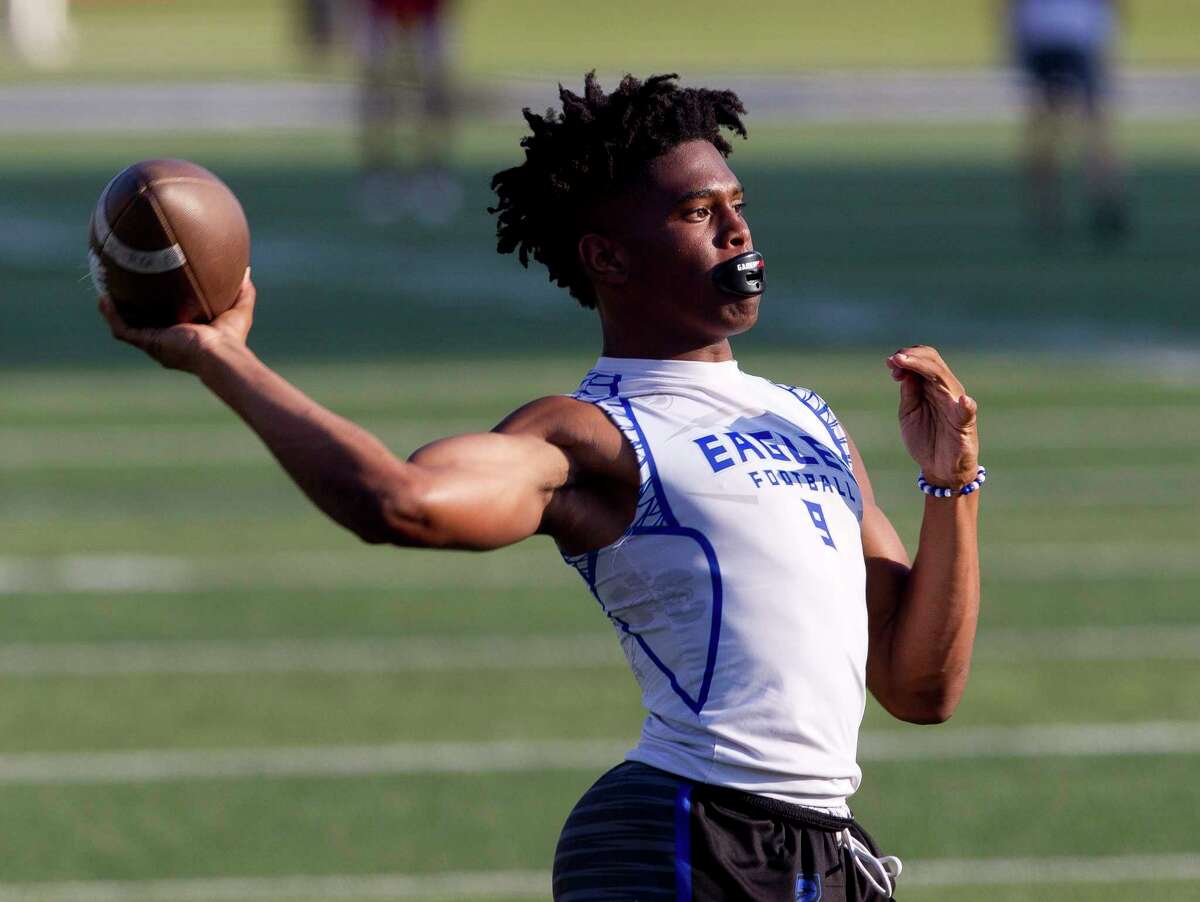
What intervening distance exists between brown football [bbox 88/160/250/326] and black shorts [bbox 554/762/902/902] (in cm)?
89

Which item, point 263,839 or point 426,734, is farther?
point 426,734

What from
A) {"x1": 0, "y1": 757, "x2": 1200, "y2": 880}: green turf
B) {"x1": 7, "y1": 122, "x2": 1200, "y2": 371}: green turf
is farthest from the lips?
{"x1": 7, "y1": 122, "x2": 1200, "y2": 371}: green turf

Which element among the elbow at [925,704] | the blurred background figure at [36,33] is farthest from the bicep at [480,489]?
the blurred background figure at [36,33]

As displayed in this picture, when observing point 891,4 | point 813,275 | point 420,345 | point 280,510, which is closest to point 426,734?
point 280,510

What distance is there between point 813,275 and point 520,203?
1507 cm

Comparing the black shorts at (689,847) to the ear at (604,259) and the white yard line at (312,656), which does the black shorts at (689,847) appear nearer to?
the ear at (604,259)

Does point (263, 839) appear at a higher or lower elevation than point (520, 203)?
lower

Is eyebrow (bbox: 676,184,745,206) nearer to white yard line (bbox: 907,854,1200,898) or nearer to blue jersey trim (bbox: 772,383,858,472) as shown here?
blue jersey trim (bbox: 772,383,858,472)

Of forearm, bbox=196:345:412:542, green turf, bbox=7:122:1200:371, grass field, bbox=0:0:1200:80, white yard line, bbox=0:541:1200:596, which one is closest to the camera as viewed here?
forearm, bbox=196:345:412:542

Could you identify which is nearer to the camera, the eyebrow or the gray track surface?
the eyebrow

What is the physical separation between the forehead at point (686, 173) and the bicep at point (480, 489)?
45cm

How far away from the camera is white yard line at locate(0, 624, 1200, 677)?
27.5ft

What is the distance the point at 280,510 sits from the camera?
36.0 feet

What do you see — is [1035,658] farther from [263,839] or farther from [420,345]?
[420,345]
